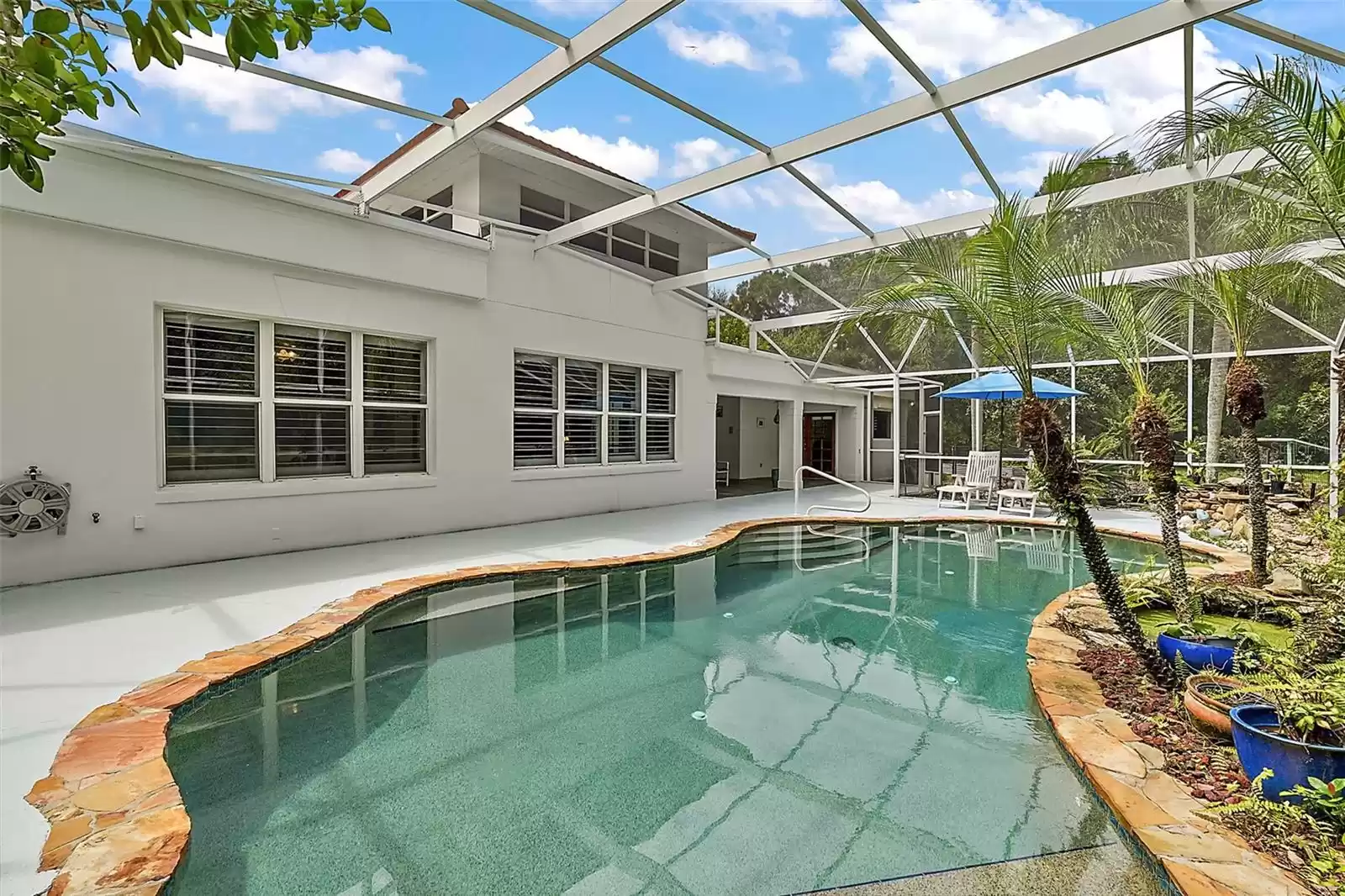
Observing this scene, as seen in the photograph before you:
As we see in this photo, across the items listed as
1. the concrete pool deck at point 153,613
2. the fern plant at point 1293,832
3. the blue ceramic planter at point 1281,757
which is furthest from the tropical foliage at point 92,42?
the blue ceramic planter at point 1281,757

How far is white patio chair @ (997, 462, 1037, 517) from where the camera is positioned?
495 inches

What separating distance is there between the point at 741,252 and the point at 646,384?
14.5 ft

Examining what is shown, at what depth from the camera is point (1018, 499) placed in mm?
13234

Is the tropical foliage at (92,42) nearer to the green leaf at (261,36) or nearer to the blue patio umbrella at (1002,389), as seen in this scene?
the green leaf at (261,36)

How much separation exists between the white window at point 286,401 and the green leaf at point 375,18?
7488mm

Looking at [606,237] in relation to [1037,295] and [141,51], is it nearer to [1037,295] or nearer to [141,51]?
[1037,295]

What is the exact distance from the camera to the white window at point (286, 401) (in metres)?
7.31

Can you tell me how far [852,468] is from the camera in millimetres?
19047

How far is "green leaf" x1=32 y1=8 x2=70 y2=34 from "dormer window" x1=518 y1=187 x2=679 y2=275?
32.2 feet

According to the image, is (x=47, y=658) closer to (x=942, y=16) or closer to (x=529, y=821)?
(x=529, y=821)

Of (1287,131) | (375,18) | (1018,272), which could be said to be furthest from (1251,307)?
(375,18)

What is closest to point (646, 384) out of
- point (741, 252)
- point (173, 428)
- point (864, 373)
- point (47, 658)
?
point (741, 252)

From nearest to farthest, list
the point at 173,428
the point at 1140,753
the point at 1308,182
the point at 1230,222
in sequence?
the point at 1140,753 → the point at 1308,182 → the point at 173,428 → the point at 1230,222

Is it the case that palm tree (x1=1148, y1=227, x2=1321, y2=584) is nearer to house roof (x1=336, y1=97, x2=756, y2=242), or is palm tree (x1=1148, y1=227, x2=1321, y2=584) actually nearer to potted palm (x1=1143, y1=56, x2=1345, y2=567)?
potted palm (x1=1143, y1=56, x2=1345, y2=567)
